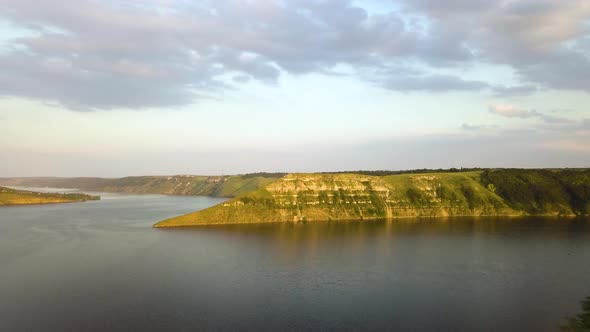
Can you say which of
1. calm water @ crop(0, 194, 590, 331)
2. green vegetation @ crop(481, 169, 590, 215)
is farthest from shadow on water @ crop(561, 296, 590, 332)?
green vegetation @ crop(481, 169, 590, 215)

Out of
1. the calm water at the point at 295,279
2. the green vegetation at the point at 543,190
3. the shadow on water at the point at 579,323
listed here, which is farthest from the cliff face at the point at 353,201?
the shadow on water at the point at 579,323

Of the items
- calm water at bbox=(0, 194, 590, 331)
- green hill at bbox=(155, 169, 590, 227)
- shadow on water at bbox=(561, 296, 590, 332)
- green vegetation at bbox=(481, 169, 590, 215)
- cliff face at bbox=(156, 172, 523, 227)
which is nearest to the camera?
shadow on water at bbox=(561, 296, 590, 332)

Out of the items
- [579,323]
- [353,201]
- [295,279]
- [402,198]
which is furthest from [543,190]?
[295,279]

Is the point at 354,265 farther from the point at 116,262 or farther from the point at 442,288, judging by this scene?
the point at 116,262

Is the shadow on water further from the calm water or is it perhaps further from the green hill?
the green hill

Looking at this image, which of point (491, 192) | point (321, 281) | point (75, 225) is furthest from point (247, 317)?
point (491, 192)

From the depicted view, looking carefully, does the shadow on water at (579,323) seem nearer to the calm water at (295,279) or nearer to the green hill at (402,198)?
the calm water at (295,279)
